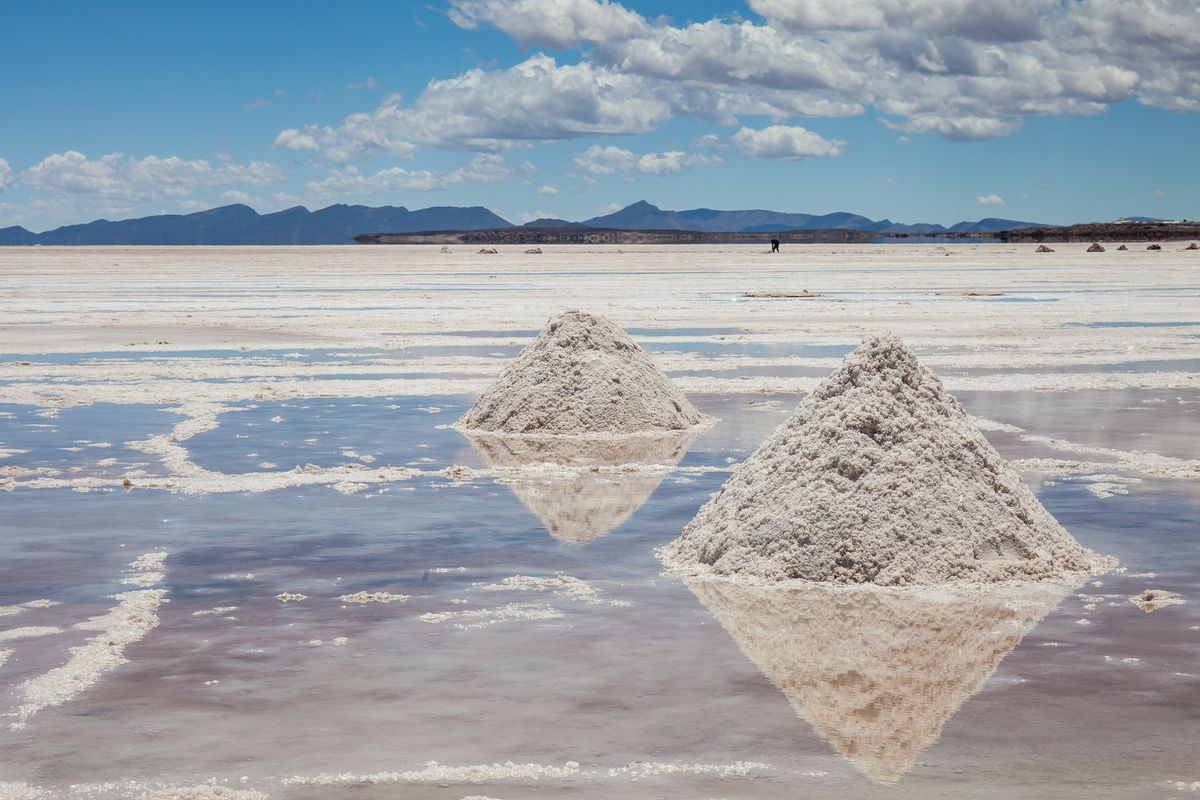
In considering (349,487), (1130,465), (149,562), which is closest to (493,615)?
(149,562)

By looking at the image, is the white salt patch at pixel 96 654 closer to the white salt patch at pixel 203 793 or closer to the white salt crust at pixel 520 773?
the white salt patch at pixel 203 793

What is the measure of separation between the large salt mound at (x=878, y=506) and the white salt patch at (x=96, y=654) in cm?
299

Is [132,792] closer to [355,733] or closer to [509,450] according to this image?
[355,733]

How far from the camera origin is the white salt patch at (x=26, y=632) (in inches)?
281

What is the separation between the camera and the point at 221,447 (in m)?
13.7

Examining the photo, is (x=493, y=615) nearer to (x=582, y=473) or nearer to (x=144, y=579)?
(x=144, y=579)

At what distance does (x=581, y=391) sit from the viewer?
585 inches

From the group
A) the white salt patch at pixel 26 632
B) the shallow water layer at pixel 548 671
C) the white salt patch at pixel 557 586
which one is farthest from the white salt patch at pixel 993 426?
the white salt patch at pixel 26 632

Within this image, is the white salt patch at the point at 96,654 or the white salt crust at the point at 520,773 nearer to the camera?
the white salt crust at the point at 520,773

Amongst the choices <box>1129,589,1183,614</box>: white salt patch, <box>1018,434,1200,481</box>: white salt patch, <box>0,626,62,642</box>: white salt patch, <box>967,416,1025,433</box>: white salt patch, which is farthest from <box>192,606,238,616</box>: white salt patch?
<box>967,416,1025,433</box>: white salt patch

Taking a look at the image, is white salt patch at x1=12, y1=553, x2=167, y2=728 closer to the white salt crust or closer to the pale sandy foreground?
the pale sandy foreground

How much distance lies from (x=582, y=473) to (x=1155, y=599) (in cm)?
543

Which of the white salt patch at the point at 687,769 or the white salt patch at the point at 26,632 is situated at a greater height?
the white salt patch at the point at 687,769

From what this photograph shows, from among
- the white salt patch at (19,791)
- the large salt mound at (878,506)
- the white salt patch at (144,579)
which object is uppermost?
the large salt mound at (878,506)
